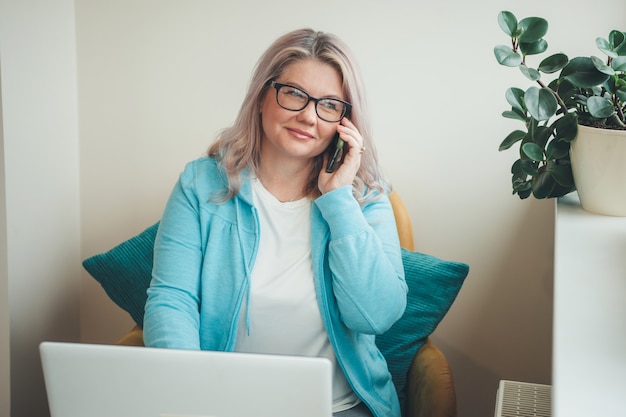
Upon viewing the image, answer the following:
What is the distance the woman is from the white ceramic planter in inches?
16.5

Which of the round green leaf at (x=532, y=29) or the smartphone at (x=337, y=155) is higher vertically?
the round green leaf at (x=532, y=29)

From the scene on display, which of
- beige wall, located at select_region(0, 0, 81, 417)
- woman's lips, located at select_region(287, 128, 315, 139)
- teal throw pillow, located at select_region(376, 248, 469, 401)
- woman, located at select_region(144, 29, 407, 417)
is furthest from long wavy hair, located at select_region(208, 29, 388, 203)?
beige wall, located at select_region(0, 0, 81, 417)

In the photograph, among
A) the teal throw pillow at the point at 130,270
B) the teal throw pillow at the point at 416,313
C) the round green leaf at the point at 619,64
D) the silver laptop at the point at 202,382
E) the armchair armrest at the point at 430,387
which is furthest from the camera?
the teal throw pillow at the point at 130,270

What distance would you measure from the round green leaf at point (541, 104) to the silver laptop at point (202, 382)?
0.74 meters

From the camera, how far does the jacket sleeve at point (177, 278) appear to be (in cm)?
150

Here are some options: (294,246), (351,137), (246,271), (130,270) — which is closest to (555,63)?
(351,137)

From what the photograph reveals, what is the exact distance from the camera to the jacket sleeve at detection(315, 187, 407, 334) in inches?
61.0

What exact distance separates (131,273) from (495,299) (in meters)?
1.01

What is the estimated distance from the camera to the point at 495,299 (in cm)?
216

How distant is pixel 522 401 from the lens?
1.59m

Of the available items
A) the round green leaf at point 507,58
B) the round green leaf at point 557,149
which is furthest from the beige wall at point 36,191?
the round green leaf at point 557,149

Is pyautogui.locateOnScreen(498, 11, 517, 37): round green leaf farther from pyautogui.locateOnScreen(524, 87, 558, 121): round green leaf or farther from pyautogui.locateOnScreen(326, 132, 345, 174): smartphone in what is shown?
pyautogui.locateOnScreen(326, 132, 345, 174): smartphone

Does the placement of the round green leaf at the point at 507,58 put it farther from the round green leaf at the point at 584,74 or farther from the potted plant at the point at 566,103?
the round green leaf at the point at 584,74

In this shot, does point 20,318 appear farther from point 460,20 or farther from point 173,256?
point 460,20
